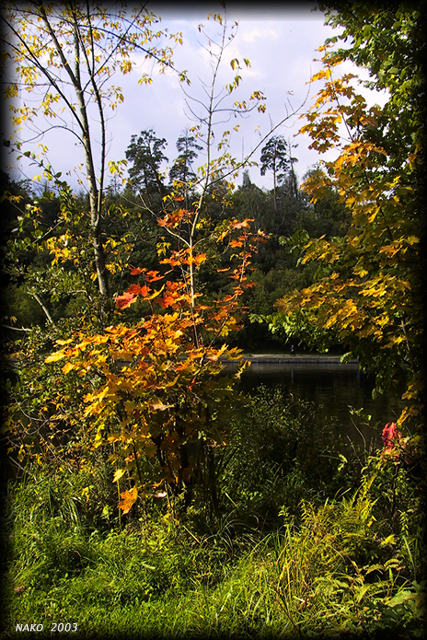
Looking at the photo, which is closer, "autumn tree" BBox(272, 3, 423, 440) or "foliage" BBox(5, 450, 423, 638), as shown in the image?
"foliage" BBox(5, 450, 423, 638)

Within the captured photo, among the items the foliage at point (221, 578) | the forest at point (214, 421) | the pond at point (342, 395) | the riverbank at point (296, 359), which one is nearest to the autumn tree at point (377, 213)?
the forest at point (214, 421)

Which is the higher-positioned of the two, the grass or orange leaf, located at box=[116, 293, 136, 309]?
orange leaf, located at box=[116, 293, 136, 309]

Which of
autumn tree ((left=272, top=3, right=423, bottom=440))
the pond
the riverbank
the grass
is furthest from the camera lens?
the riverbank

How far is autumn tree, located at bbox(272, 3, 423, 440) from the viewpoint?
2.36 metres

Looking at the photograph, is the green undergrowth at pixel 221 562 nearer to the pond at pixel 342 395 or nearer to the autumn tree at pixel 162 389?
the autumn tree at pixel 162 389

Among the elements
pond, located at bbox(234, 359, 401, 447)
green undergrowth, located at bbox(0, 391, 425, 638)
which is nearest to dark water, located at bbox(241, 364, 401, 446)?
pond, located at bbox(234, 359, 401, 447)

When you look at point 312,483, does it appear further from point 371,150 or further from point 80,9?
point 80,9

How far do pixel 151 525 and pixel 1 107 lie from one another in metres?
A: 3.41

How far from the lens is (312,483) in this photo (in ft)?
11.7

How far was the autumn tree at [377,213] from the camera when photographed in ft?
7.75

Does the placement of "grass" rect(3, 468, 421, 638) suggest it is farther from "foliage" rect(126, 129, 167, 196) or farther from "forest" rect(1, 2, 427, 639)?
"foliage" rect(126, 129, 167, 196)

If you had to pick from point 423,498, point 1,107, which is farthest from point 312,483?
point 1,107

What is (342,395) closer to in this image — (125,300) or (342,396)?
(342,396)

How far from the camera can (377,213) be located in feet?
7.86
